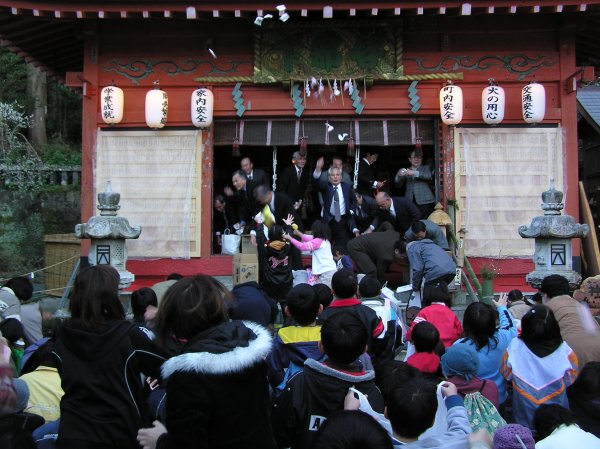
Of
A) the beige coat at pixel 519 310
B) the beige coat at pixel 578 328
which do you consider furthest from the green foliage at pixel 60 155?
the beige coat at pixel 578 328

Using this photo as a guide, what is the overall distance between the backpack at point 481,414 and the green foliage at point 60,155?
53.1ft

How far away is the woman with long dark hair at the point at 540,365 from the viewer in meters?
4.09

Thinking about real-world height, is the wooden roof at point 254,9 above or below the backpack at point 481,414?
above

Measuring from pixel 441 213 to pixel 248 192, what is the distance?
342 centimetres

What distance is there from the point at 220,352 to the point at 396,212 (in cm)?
835

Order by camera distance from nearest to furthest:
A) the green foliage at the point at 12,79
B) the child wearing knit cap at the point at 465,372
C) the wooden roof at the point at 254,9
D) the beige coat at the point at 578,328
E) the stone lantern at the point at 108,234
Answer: the child wearing knit cap at the point at 465,372
the beige coat at the point at 578,328
the stone lantern at the point at 108,234
the wooden roof at the point at 254,9
the green foliage at the point at 12,79

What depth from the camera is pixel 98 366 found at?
309 cm

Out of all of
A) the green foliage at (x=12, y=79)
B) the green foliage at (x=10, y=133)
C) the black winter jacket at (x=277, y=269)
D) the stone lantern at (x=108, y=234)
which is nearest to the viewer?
the black winter jacket at (x=277, y=269)

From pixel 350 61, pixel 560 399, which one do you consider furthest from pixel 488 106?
pixel 560 399

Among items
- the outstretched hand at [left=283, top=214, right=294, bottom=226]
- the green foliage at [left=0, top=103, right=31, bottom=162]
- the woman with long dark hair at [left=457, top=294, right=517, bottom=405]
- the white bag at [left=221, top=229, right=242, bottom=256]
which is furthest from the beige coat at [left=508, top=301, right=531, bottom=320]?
the green foliage at [left=0, top=103, right=31, bottom=162]

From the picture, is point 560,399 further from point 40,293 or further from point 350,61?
point 40,293

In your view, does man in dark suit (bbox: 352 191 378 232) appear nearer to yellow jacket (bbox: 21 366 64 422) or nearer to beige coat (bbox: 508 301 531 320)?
beige coat (bbox: 508 301 531 320)

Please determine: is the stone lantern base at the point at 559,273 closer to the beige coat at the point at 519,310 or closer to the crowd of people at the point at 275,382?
the beige coat at the point at 519,310

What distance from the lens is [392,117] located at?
1084 cm
